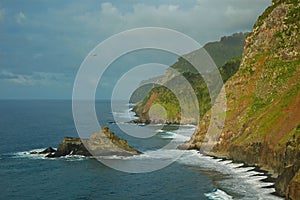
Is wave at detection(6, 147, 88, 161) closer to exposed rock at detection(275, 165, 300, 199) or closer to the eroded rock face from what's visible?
the eroded rock face

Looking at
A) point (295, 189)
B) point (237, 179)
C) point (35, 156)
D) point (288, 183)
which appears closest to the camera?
point (295, 189)

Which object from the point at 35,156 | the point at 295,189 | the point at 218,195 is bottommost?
the point at 35,156

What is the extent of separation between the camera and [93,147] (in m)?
104

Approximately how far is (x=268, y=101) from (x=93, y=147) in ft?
175

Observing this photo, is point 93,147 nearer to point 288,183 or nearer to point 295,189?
point 288,183

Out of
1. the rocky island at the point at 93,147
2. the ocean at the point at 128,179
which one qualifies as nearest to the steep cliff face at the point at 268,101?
the ocean at the point at 128,179

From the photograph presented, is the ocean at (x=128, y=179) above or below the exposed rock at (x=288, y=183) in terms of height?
below

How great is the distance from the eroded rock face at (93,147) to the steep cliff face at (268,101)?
26.6 meters

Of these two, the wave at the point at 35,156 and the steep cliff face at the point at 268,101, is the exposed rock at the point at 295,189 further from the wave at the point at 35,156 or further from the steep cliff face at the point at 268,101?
the wave at the point at 35,156

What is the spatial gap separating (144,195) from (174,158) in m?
36.8

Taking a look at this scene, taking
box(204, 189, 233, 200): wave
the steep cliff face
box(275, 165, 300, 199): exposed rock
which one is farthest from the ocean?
the steep cliff face

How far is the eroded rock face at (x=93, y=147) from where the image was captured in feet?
339

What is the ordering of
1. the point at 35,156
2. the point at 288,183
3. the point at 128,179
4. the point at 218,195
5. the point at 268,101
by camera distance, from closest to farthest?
the point at 288,183, the point at 218,195, the point at 128,179, the point at 268,101, the point at 35,156

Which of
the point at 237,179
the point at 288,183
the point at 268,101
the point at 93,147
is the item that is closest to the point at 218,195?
the point at 288,183
